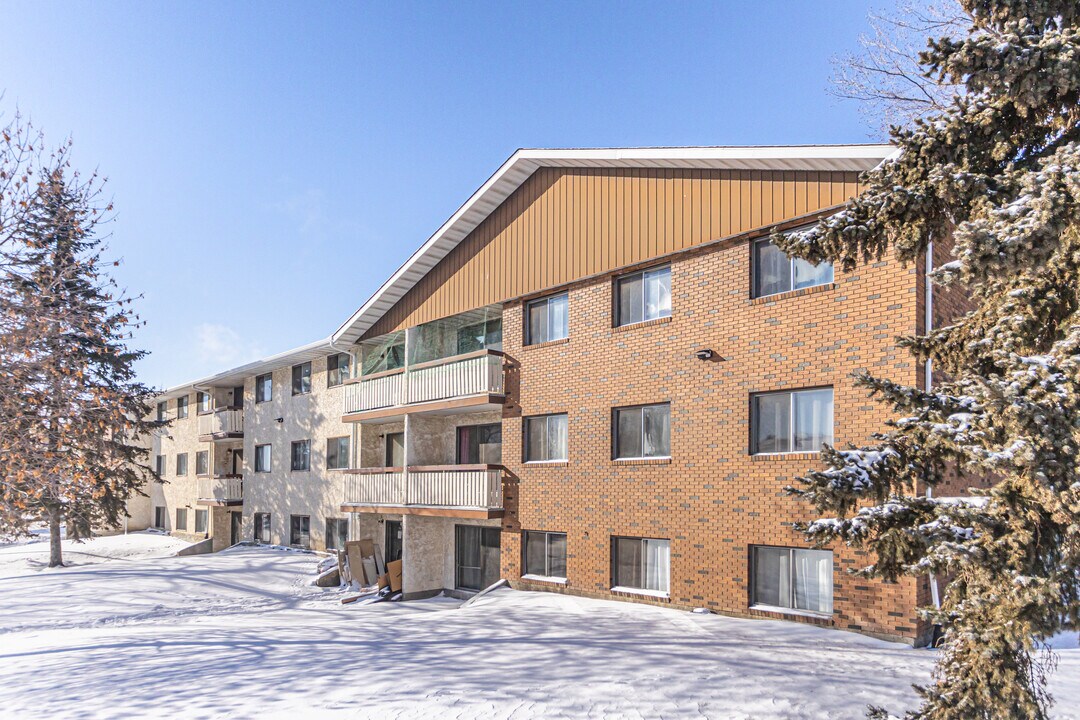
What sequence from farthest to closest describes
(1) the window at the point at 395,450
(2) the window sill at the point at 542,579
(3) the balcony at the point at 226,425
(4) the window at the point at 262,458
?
(3) the balcony at the point at 226,425 → (4) the window at the point at 262,458 → (1) the window at the point at 395,450 → (2) the window sill at the point at 542,579

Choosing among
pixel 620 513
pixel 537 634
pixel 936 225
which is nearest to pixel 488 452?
pixel 620 513

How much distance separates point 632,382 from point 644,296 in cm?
174

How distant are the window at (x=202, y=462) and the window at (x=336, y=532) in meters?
11.6

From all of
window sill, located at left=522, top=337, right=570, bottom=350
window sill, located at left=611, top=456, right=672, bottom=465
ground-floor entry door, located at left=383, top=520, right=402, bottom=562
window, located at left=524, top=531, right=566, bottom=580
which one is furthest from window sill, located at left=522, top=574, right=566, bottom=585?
ground-floor entry door, located at left=383, top=520, right=402, bottom=562

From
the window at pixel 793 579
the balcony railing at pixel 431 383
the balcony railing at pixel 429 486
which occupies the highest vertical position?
the balcony railing at pixel 431 383

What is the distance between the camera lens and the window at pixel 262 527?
30.2 m

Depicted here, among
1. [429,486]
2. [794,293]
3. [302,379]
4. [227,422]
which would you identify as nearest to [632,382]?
[794,293]

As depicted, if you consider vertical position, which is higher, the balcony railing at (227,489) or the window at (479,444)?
the window at (479,444)

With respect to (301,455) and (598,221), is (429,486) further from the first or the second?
(301,455)

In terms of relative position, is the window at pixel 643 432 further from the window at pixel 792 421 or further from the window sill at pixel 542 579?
the window sill at pixel 542 579

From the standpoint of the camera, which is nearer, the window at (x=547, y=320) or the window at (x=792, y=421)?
the window at (x=792, y=421)

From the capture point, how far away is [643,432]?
50.1 ft

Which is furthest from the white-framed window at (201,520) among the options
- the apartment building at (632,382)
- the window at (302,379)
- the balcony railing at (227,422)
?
the apartment building at (632,382)

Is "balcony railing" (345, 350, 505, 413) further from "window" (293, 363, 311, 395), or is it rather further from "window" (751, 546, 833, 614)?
"window" (751, 546, 833, 614)
